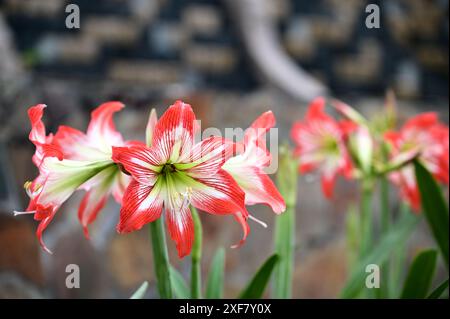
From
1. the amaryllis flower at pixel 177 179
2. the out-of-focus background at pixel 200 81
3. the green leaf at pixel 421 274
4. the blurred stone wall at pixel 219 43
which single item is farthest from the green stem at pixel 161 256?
the blurred stone wall at pixel 219 43

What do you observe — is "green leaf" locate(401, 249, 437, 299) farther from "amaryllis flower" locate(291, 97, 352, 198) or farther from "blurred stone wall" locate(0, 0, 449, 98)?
"blurred stone wall" locate(0, 0, 449, 98)

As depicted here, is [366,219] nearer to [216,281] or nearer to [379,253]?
[379,253]

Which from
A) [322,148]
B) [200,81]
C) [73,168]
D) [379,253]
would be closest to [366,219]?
[379,253]

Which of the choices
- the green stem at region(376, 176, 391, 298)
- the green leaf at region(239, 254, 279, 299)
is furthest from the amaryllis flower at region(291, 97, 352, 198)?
the green leaf at region(239, 254, 279, 299)

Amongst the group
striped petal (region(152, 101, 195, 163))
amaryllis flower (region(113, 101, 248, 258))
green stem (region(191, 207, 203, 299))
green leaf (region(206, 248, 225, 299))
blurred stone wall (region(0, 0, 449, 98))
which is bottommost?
green leaf (region(206, 248, 225, 299))
